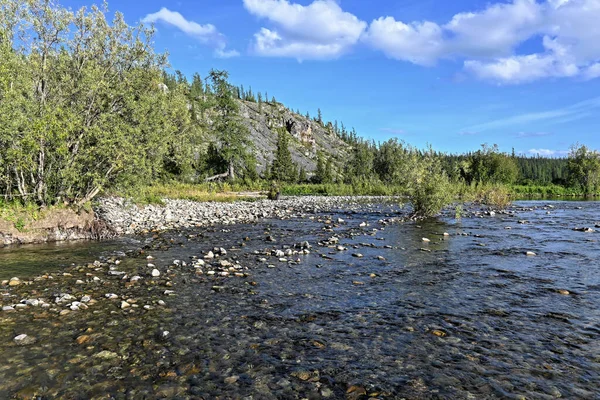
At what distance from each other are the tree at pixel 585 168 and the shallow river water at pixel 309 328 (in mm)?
84564

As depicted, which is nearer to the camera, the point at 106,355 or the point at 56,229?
the point at 106,355

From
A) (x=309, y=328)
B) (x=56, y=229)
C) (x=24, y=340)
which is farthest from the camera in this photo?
(x=56, y=229)

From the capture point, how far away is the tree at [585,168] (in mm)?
79375

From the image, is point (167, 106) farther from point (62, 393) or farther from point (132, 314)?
point (62, 393)

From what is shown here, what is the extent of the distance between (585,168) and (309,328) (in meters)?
98.7

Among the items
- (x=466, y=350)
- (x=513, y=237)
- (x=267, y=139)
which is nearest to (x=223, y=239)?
(x=466, y=350)

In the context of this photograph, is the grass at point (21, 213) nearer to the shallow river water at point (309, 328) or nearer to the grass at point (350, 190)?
the shallow river water at point (309, 328)

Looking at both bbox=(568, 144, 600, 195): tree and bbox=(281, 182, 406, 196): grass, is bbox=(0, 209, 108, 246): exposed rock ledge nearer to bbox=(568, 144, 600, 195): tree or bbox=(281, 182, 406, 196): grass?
bbox=(281, 182, 406, 196): grass

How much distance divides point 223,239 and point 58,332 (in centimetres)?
1129

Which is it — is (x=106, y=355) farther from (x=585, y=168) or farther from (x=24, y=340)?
(x=585, y=168)

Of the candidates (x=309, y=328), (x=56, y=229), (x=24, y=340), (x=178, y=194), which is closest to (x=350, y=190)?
(x=178, y=194)

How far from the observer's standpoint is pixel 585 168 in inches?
3189

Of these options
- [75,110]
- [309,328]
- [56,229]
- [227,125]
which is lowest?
[309,328]

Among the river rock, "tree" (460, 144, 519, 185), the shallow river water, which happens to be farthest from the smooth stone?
"tree" (460, 144, 519, 185)
